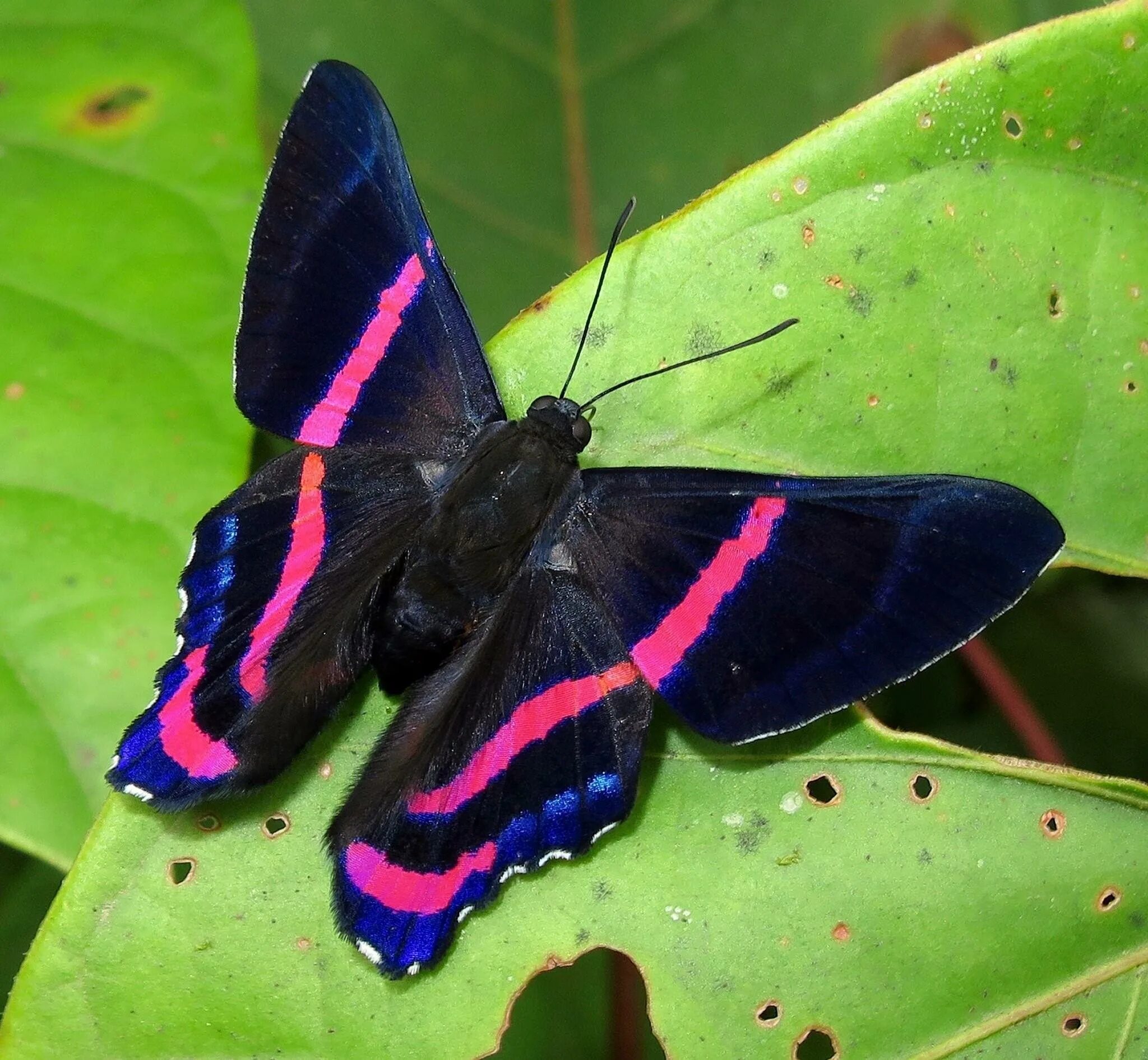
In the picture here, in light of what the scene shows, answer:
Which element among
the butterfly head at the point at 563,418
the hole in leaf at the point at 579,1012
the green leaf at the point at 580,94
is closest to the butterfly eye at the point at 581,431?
the butterfly head at the point at 563,418

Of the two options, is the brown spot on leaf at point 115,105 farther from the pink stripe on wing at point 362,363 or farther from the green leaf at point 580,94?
the green leaf at point 580,94

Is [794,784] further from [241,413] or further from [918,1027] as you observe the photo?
[241,413]

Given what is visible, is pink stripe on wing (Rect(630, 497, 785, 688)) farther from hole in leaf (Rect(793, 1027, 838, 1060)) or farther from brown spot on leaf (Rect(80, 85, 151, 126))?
brown spot on leaf (Rect(80, 85, 151, 126))

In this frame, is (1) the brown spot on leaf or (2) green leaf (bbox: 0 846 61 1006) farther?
(2) green leaf (bbox: 0 846 61 1006)

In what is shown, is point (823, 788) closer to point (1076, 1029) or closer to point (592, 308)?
point (1076, 1029)

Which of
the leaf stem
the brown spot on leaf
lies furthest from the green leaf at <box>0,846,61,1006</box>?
the leaf stem

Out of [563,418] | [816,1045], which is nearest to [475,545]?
[563,418]
